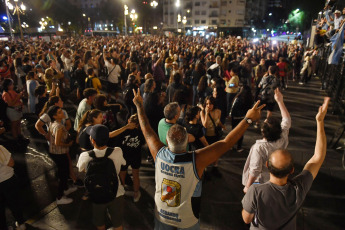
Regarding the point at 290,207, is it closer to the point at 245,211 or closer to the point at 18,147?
the point at 245,211

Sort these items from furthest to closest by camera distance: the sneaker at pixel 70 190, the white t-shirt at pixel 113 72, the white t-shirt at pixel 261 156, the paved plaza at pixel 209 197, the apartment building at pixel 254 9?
the apartment building at pixel 254 9
the white t-shirt at pixel 113 72
the sneaker at pixel 70 190
the paved plaza at pixel 209 197
the white t-shirt at pixel 261 156

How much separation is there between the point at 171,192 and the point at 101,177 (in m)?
0.90

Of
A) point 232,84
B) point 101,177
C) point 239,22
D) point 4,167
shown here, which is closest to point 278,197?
point 101,177

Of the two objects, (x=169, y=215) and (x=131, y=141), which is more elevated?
(x=131, y=141)

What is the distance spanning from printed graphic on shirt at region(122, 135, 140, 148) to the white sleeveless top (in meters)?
1.60

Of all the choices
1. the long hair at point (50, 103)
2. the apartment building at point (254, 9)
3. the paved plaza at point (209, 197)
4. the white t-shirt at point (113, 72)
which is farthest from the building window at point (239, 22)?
the long hair at point (50, 103)

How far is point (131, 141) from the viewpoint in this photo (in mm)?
3961

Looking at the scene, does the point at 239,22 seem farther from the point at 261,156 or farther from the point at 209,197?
the point at 261,156

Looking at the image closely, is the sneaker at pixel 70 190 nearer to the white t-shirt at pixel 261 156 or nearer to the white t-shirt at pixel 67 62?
the white t-shirt at pixel 261 156

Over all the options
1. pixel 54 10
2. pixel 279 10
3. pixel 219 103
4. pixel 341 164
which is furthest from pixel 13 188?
pixel 279 10

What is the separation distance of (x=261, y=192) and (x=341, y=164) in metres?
4.86

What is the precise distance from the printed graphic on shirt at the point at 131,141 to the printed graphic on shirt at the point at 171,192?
1.72 m

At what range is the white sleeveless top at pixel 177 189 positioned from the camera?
2252 millimetres

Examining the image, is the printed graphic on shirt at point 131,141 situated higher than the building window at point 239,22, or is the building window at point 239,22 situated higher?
the building window at point 239,22
